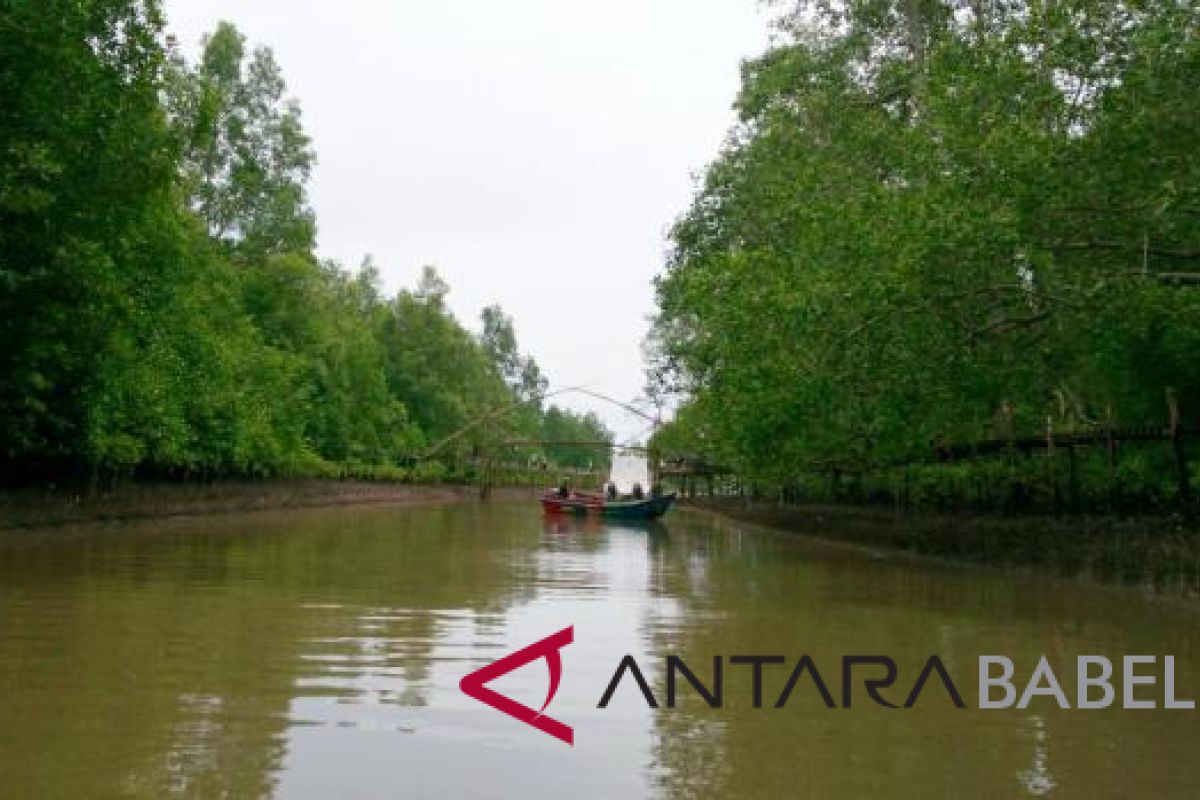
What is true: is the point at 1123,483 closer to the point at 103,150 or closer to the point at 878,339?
the point at 878,339

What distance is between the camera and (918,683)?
9383mm

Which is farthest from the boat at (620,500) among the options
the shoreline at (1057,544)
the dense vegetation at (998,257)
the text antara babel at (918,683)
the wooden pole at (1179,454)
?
the text antara babel at (918,683)

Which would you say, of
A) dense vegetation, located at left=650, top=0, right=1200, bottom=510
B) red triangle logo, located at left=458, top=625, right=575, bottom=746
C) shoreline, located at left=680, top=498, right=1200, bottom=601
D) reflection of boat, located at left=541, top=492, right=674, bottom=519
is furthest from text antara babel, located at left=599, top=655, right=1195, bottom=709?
reflection of boat, located at left=541, top=492, right=674, bottom=519

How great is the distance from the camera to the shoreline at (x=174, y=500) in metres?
26.1

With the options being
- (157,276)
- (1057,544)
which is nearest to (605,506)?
(157,276)

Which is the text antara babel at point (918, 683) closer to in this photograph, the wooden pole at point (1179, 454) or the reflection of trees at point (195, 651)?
the reflection of trees at point (195, 651)

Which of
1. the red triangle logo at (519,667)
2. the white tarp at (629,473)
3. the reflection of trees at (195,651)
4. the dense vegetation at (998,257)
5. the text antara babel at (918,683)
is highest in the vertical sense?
the dense vegetation at (998,257)

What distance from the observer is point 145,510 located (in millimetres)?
33281

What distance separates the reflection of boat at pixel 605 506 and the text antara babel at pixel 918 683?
137 ft

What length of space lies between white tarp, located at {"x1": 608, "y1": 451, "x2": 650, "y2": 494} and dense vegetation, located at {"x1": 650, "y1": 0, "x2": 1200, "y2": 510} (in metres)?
43.4

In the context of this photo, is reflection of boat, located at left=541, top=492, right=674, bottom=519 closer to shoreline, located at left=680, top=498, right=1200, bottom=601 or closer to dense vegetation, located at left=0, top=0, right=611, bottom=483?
dense vegetation, located at left=0, top=0, right=611, bottom=483

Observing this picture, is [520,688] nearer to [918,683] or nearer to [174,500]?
[918,683]

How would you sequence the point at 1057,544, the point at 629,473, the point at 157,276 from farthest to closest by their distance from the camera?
1. the point at 629,473
2. the point at 157,276
3. the point at 1057,544

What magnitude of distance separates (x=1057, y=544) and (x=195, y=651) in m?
15.8
